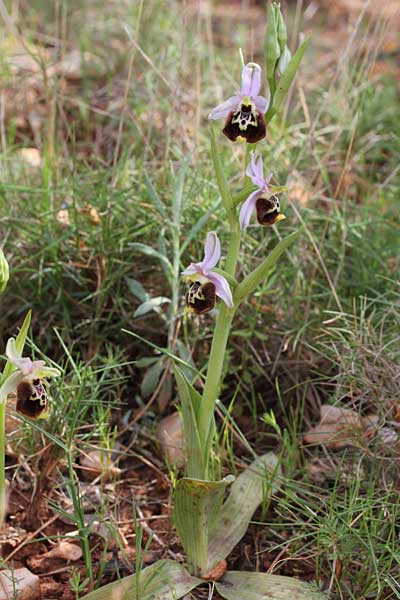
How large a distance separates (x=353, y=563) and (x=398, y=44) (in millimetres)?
3476

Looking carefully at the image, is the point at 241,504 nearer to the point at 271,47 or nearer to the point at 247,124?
the point at 247,124

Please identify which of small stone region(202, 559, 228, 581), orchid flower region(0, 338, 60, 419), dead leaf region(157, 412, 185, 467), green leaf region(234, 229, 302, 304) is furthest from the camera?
dead leaf region(157, 412, 185, 467)

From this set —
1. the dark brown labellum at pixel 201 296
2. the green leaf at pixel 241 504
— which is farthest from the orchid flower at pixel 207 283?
the green leaf at pixel 241 504

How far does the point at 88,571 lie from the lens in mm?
Result: 1721

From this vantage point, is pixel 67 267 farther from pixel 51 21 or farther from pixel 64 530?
pixel 51 21

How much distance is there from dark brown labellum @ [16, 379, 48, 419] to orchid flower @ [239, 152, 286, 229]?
51 cm

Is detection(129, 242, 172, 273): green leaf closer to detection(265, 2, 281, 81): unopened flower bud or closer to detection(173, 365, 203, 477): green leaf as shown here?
detection(173, 365, 203, 477): green leaf

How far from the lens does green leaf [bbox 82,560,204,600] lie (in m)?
1.72

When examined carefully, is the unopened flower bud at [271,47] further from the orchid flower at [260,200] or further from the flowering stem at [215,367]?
the flowering stem at [215,367]

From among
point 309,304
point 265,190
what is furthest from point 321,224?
point 265,190

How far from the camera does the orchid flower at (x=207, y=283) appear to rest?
5.57 ft

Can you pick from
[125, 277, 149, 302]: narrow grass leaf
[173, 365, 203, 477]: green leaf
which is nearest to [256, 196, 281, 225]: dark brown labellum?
[173, 365, 203, 477]: green leaf

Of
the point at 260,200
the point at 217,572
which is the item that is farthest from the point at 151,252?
the point at 217,572

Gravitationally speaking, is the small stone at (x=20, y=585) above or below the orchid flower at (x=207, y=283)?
below
